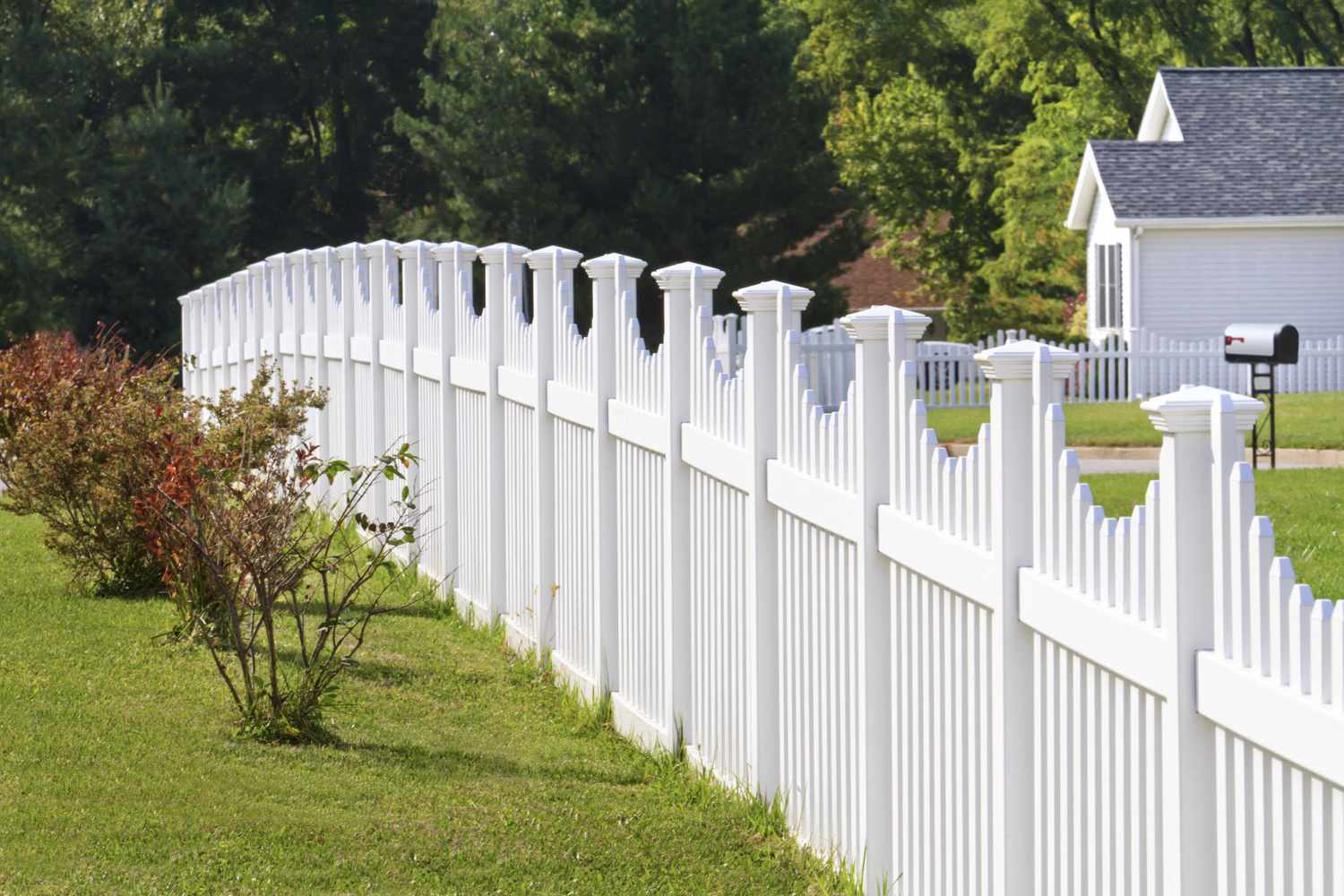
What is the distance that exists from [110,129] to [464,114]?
26.0 feet

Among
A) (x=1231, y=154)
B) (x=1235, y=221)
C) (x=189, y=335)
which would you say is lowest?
(x=189, y=335)

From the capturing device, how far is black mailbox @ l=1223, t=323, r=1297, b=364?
17.9 meters

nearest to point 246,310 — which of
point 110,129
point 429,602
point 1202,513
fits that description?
point 429,602

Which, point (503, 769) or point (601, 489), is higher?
point (601, 489)

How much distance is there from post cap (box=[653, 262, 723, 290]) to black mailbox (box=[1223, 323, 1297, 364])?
12.0 metres

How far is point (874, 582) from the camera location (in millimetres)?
5000

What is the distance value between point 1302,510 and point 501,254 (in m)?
6.88

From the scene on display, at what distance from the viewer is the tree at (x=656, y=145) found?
3853 centimetres

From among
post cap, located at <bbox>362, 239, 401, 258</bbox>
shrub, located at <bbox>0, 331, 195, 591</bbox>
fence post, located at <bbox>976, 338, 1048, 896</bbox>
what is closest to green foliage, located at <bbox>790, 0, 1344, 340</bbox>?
post cap, located at <bbox>362, 239, 401, 258</bbox>

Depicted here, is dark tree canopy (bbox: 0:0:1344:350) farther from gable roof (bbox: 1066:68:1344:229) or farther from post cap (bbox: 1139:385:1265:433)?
post cap (bbox: 1139:385:1265:433)

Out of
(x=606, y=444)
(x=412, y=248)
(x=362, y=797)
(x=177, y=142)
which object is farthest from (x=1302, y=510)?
(x=177, y=142)

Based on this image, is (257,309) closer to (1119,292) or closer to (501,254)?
(501,254)

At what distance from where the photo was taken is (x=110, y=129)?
138 feet

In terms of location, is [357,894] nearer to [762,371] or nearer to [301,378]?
[762,371]
